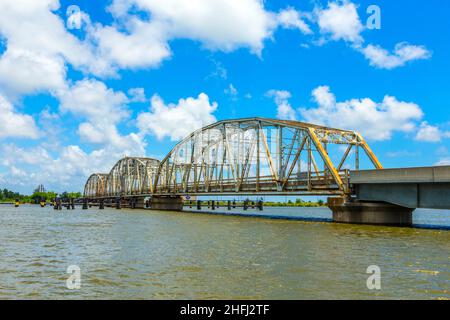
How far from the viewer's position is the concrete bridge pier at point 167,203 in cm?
12900

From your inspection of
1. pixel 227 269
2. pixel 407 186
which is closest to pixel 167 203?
pixel 407 186

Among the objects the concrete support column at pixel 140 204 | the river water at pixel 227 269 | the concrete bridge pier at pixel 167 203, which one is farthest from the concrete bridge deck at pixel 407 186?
the concrete support column at pixel 140 204

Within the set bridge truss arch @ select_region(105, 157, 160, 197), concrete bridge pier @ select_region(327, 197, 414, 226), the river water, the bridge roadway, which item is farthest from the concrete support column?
the river water

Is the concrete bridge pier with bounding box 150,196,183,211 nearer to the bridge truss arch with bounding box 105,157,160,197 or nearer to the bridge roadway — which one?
the bridge truss arch with bounding box 105,157,160,197

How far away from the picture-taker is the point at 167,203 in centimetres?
13162

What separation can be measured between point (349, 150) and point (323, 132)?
16.3ft

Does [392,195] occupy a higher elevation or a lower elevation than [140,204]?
higher

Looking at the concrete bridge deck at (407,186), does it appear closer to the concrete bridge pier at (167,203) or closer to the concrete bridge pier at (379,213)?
the concrete bridge pier at (379,213)

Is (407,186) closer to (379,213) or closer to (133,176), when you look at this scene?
(379,213)

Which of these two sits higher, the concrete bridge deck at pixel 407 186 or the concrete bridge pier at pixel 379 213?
the concrete bridge deck at pixel 407 186

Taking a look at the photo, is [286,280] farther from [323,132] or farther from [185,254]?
[323,132]

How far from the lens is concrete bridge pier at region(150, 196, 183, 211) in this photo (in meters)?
129
